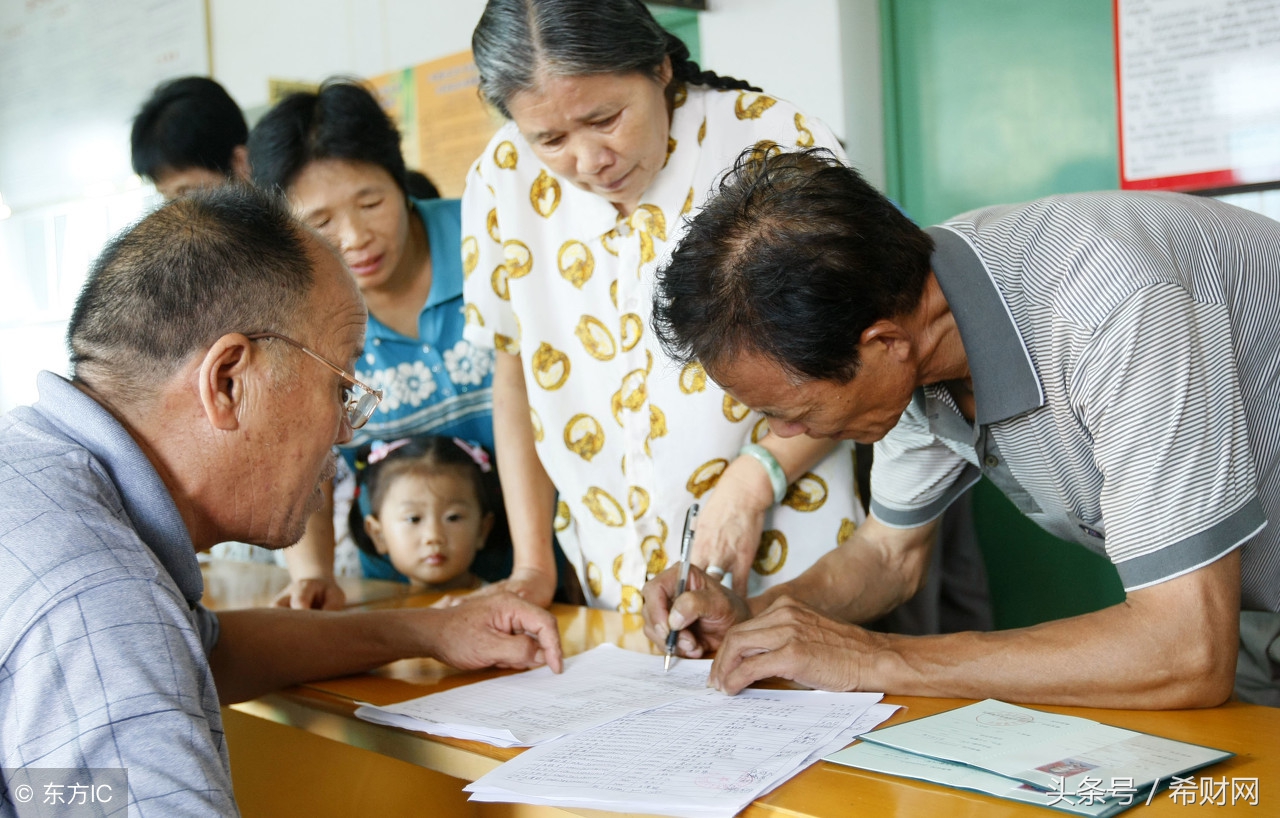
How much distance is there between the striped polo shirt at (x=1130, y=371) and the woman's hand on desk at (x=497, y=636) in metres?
0.62

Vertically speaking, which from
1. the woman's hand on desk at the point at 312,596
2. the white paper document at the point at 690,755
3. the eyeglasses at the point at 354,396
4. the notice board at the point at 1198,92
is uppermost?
the notice board at the point at 1198,92

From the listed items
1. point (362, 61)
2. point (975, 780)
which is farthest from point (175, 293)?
point (362, 61)

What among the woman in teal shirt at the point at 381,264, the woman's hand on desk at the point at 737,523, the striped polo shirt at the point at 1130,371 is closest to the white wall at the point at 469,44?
the woman in teal shirt at the point at 381,264

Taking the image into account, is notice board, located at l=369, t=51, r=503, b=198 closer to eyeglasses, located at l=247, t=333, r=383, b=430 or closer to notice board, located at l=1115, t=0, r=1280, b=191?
notice board, located at l=1115, t=0, r=1280, b=191

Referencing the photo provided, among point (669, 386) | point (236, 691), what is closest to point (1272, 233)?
point (669, 386)

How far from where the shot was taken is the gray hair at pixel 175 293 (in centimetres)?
105

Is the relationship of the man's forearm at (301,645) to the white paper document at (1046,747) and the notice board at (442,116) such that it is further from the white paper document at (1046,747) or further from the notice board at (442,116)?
the notice board at (442,116)

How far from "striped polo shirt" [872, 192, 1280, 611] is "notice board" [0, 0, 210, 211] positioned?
261 cm

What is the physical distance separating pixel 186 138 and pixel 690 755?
203 cm

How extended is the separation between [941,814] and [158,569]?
0.71 meters

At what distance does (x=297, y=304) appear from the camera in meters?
1.12

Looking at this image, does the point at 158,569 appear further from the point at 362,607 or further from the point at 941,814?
the point at 362,607

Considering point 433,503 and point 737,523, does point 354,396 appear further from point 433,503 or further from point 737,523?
point 433,503

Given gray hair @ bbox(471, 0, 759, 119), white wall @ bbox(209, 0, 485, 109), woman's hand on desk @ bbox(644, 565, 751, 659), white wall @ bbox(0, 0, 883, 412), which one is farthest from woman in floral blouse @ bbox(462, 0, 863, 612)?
white wall @ bbox(209, 0, 485, 109)
